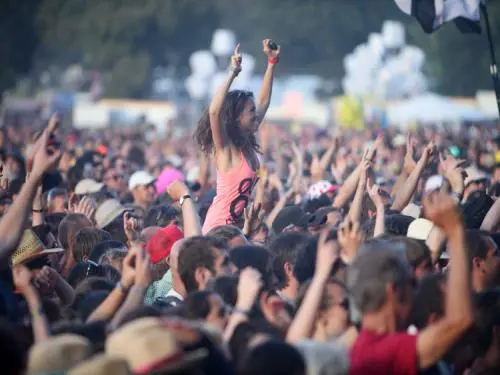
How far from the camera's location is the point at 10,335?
4.54 metres

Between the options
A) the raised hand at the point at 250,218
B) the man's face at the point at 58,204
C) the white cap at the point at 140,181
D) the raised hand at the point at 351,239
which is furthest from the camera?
the white cap at the point at 140,181

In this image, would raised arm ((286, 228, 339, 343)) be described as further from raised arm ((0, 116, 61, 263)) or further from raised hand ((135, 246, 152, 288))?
raised arm ((0, 116, 61, 263))

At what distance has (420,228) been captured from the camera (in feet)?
26.3

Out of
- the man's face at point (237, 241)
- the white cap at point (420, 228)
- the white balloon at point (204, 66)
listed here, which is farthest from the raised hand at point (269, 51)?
the white balloon at point (204, 66)

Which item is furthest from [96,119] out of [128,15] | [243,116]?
[243,116]

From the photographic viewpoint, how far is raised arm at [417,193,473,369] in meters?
4.71

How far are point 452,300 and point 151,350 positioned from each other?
1.17 m

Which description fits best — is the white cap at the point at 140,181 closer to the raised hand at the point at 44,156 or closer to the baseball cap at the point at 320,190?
the baseball cap at the point at 320,190

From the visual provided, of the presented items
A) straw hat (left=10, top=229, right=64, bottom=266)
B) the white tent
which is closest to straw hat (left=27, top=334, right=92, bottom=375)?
straw hat (left=10, top=229, right=64, bottom=266)

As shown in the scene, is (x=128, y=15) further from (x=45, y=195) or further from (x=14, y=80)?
(x=45, y=195)

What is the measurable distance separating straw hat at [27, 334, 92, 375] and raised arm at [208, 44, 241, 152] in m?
3.63

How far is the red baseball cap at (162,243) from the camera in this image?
26.5ft

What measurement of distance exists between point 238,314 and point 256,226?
3698 millimetres

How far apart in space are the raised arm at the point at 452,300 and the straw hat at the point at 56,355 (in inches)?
51.8
